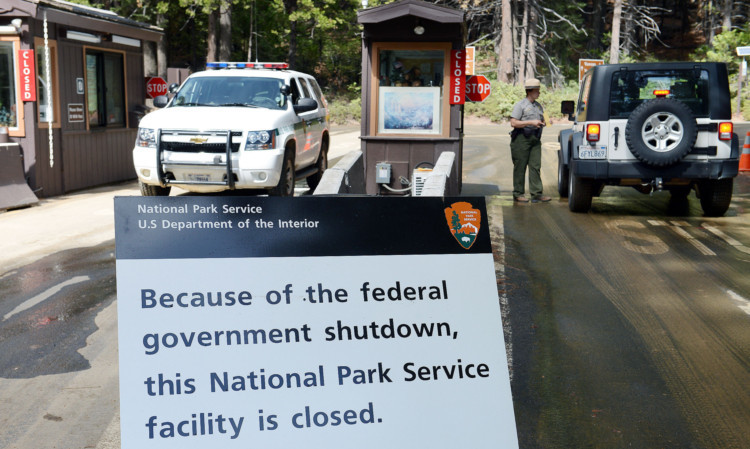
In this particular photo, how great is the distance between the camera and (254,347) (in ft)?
9.33

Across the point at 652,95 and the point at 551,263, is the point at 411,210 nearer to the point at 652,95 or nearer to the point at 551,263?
the point at 551,263

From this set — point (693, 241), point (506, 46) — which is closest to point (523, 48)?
point (506, 46)

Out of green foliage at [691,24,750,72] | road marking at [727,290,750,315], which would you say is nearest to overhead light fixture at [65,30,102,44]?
road marking at [727,290,750,315]

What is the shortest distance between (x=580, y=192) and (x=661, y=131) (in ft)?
4.77

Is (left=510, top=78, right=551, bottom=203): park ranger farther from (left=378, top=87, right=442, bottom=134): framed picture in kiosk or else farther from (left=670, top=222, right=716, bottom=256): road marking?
(left=670, top=222, right=716, bottom=256): road marking

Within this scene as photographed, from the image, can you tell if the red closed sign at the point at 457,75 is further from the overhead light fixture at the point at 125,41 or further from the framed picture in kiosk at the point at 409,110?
the overhead light fixture at the point at 125,41

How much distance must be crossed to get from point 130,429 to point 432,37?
35.6 feet

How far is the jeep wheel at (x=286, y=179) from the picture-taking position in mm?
11889

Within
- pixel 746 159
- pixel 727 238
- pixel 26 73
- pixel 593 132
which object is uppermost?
pixel 26 73

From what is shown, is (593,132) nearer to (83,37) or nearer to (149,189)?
(149,189)

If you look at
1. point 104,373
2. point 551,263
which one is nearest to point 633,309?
point 551,263

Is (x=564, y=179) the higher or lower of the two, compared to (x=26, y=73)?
lower

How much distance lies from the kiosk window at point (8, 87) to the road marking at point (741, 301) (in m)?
11.1

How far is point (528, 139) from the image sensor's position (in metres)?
13.1
